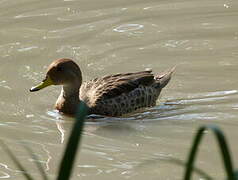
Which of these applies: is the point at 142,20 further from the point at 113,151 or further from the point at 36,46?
the point at 113,151

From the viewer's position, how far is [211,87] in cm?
832

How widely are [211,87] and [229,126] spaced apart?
4.00ft

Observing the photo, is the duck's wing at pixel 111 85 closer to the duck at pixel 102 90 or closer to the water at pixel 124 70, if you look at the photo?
the duck at pixel 102 90

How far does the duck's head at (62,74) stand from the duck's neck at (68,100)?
6cm

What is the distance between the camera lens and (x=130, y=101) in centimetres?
807

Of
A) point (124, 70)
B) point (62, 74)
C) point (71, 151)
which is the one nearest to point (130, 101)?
point (62, 74)

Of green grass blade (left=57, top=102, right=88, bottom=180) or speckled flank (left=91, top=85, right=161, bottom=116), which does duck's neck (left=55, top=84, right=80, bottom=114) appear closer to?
speckled flank (left=91, top=85, right=161, bottom=116)

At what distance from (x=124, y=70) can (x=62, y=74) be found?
130 cm

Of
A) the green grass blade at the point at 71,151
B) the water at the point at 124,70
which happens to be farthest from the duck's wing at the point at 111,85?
the green grass blade at the point at 71,151

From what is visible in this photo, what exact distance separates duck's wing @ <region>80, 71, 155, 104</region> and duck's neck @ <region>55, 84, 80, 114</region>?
0.15 m

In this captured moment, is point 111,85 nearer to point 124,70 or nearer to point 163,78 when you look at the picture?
point 163,78

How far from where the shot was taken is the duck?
784cm

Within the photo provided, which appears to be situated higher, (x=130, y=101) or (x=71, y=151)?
Answer: (x=71, y=151)

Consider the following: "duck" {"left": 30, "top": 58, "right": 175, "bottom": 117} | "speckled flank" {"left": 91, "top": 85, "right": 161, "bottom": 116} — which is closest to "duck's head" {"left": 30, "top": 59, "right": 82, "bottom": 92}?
"duck" {"left": 30, "top": 58, "right": 175, "bottom": 117}
